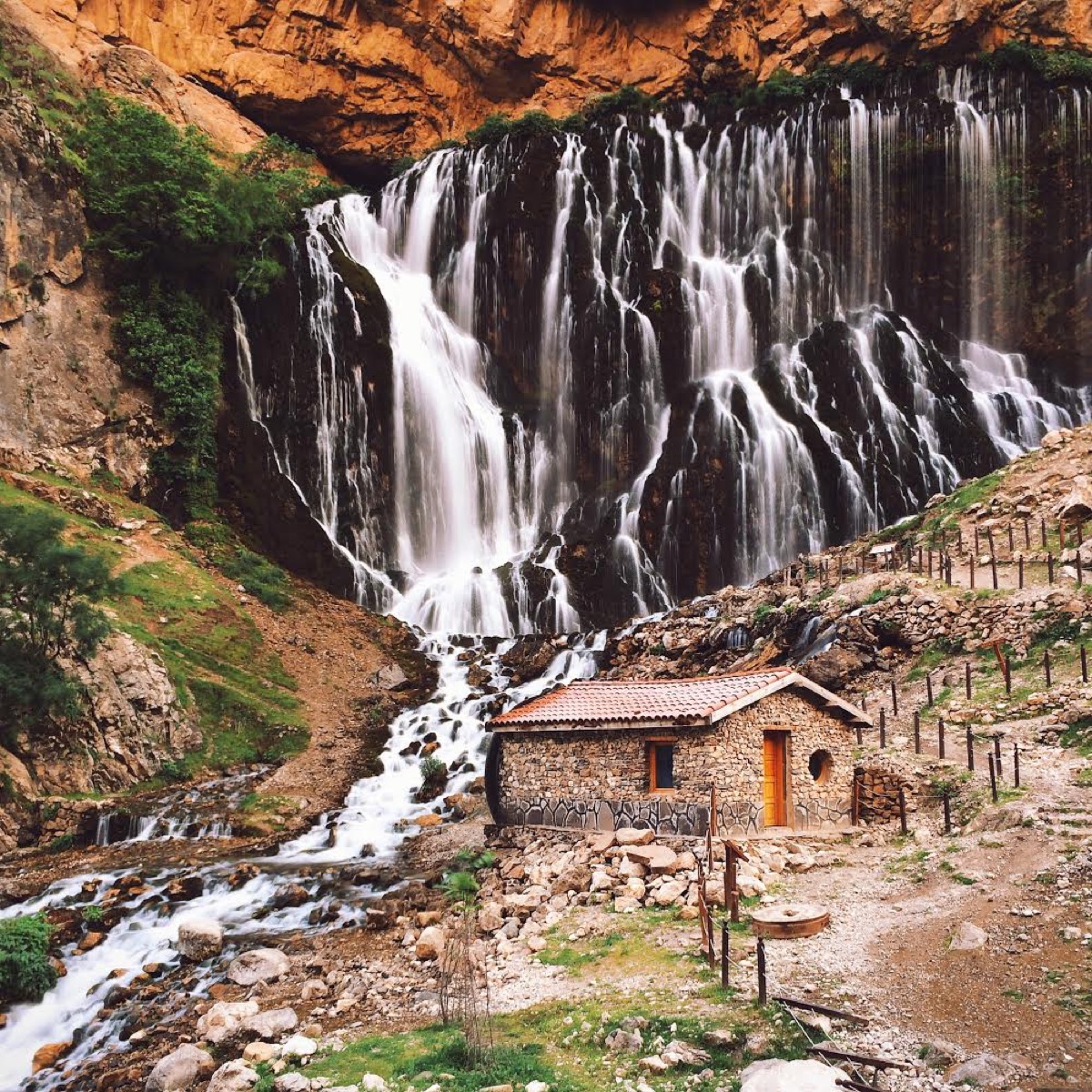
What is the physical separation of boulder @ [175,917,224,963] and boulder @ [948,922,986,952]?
1175cm

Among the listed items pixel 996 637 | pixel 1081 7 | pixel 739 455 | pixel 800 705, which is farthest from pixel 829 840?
pixel 1081 7

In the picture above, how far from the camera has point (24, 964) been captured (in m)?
14.5

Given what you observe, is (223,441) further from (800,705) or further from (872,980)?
(872,980)

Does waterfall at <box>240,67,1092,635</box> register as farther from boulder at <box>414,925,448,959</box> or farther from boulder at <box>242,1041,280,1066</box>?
boulder at <box>242,1041,280,1066</box>

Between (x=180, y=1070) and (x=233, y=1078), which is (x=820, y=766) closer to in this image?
(x=233, y=1078)

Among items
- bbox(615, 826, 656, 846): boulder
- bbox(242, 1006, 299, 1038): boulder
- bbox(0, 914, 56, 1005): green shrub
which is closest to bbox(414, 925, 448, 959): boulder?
bbox(242, 1006, 299, 1038): boulder

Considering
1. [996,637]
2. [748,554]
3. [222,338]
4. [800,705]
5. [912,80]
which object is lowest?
[800,705]

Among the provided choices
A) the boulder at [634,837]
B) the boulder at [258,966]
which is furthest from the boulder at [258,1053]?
the boulder at [634,837]

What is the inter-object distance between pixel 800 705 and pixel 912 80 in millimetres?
51849

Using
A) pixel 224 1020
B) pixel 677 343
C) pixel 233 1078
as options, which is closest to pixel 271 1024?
pixel 224 1020

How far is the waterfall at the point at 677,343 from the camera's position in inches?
1646

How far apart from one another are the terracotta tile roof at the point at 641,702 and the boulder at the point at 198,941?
6627mm

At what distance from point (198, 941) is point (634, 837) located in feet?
25.4

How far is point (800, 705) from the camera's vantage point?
18328 millimetres
